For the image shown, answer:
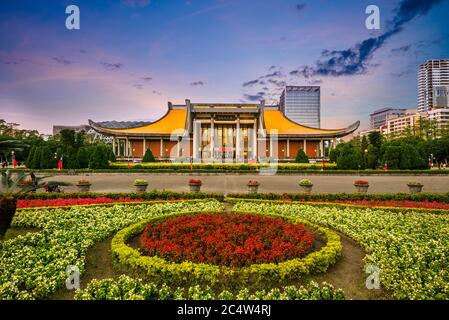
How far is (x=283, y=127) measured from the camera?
1516 inches

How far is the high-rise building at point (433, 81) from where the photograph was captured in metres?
125

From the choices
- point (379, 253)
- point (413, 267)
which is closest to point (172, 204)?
point (379, 253)

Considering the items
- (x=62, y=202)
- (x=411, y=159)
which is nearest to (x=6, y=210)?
(x=62, y=202)

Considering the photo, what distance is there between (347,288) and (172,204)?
6704mm

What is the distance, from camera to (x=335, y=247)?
484 cm

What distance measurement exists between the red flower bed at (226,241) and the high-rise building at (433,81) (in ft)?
508

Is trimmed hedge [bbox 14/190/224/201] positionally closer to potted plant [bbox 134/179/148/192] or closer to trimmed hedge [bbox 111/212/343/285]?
potted plant [bbox 134/179/148/192]

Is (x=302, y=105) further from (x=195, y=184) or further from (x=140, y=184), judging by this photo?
(x=140, y=184)

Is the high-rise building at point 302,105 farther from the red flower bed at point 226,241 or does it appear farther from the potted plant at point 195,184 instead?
the red flower bed at point 226,241

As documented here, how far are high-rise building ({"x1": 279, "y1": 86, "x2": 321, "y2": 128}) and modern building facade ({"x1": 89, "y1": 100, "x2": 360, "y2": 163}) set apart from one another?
354 feet

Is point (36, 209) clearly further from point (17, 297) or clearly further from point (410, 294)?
point (410, 294)

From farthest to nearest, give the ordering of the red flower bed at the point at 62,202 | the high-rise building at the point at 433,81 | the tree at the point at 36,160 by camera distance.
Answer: the high-rise building at the point at 433,81
the tree at the point at 36,160
the red flower bed at the point at 62,202

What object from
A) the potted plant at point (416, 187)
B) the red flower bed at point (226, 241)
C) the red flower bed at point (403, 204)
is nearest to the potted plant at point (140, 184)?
the red flower bed at point (226, 241)

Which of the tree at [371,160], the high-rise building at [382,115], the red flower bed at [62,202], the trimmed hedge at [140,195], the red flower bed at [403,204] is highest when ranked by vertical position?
the high-rise building at [382,115]
